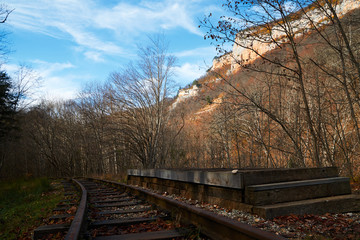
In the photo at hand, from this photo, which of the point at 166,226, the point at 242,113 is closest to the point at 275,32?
the point at 242,113

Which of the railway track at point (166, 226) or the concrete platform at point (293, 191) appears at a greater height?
the concrete platform at point (293, 191)

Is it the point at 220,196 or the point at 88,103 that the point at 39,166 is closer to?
the point at 88,103

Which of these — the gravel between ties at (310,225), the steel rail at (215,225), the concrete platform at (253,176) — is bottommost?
the gravel between ties at (310,225)

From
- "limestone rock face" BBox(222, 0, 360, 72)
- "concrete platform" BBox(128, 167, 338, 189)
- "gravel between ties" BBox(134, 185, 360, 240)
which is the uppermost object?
"limestone rock face" BBox(222, 0, 360, 72)

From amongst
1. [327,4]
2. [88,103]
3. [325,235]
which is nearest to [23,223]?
[325,235]

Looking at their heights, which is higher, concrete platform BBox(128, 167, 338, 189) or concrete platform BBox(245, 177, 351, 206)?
concrete platform BBox(128, 167, 338, 189)

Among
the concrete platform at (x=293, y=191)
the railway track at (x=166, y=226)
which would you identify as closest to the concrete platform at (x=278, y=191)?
the concrete platform at (x=293, y=191)

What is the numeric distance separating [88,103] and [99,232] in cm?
2865

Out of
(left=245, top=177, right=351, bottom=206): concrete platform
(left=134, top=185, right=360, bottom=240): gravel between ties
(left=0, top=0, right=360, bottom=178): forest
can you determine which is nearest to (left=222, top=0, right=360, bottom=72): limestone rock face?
(left=0, top=0, right=360, bottom=178): forest

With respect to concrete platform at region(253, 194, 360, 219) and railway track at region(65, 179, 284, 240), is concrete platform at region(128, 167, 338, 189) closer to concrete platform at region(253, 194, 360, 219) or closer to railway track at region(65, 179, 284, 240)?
concrete platform at region(253, 194, 360, 219)

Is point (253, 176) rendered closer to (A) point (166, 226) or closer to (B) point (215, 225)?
(B) point (215, 225)

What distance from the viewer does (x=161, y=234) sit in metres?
3.16

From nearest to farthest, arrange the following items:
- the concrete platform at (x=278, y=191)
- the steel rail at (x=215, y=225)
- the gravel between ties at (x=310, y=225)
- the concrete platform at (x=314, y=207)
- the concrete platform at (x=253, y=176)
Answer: the steel rail at (x=215, y=225), the gravel between ties at (x=310, y=225), the concrete platform at (x=314, y=207), the concrete platform at (x=278, y=191), the concrete platform at (x=253, y=176)

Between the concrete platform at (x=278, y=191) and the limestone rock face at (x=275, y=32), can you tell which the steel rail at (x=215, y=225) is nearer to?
the concrete platform at (x=278, y=191)
